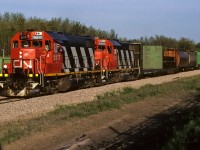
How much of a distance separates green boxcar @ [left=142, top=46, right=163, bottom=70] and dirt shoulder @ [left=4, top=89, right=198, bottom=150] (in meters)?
26.7

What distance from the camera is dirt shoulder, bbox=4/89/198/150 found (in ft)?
32.2

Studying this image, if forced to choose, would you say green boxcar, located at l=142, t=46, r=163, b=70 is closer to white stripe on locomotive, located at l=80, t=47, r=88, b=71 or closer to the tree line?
the tree line

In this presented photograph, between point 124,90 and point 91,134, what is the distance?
13368mm

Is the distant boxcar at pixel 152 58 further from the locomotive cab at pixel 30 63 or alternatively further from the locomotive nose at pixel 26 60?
the locomotive nose at pixel 26 60

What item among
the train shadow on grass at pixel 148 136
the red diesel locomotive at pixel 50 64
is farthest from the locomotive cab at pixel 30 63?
the train shadow on grass at pixel 148 136

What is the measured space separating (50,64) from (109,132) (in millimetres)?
11352

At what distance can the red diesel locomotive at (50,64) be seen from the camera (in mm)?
20953

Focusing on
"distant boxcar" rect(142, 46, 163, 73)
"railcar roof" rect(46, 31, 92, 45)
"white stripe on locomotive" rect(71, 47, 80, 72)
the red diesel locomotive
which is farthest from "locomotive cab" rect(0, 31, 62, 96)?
"distant boxcar" rect(142, 46, 163, 73)

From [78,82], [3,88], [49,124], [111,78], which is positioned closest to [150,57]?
[111,78]

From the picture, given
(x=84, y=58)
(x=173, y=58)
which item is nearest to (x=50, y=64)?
(x=84, y=58)

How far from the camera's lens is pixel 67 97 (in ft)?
68.9

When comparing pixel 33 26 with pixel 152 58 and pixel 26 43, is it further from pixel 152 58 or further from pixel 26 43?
pixel 26 43

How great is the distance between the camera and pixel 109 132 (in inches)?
461

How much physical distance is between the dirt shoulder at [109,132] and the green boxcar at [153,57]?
26720mm
